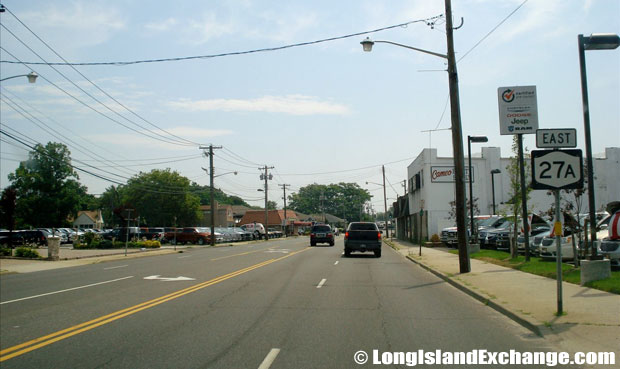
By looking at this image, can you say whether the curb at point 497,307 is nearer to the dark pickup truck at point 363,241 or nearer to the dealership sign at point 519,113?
the dealership sign at point 519,113

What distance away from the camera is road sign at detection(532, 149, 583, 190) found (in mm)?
9195

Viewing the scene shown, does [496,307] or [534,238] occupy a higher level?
[534,238]

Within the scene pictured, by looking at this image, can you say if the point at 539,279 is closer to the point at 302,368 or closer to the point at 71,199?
the point at 302,368

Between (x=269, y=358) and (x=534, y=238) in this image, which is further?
(x=534, y=238)

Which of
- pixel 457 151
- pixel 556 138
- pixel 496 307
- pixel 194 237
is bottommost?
pixel 496 307

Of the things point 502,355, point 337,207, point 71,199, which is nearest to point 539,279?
point 502,355

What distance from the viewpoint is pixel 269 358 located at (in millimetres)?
6762

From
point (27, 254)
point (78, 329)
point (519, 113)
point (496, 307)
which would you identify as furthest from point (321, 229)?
point (78, 329)

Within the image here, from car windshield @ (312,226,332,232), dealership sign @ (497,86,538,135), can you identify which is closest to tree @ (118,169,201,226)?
car windshield @ (312,226,332,232)

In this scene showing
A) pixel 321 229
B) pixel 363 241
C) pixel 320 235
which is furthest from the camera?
pixel 321 229

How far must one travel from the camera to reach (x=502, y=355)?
705cm

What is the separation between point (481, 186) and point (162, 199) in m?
59.4

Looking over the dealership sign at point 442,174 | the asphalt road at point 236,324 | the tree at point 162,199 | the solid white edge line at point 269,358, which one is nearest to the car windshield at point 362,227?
the asphalt road at point 236,324

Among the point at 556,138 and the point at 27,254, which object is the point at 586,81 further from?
the point at 27,254
